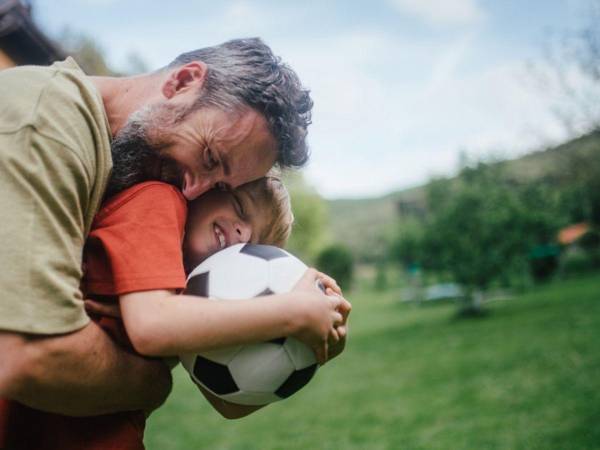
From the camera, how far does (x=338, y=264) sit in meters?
44.3

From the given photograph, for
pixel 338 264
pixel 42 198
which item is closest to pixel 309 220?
pixel 338 264

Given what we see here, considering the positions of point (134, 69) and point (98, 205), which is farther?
point (134, 69)

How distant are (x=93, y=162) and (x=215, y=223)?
68 centimetres

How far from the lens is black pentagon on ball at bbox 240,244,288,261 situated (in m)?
2.08

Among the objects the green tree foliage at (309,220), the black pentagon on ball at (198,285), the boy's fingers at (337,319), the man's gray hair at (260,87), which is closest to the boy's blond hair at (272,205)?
the man's gray hair at (260,87)

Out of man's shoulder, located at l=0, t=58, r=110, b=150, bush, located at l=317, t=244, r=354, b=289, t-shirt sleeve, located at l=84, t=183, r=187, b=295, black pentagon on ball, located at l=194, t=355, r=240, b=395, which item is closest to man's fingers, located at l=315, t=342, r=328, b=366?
black pentagon on ball, located at l=194, t=355, r=240, b=395

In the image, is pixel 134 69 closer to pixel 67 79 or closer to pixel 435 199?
pixel 435 199

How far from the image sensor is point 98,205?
165 cm

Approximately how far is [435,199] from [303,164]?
17557 millimetres

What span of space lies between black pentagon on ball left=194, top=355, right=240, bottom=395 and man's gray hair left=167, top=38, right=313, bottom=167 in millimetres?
793

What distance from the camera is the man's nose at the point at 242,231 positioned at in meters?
2.22

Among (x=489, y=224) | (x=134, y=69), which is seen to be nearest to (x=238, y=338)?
(x=489, y=224)

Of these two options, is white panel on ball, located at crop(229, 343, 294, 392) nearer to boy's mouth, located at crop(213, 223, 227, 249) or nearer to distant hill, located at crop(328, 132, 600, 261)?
boy's mouth, located at crop(213, 223, 227, 249)

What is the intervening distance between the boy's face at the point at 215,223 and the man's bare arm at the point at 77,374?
0.49 meters
